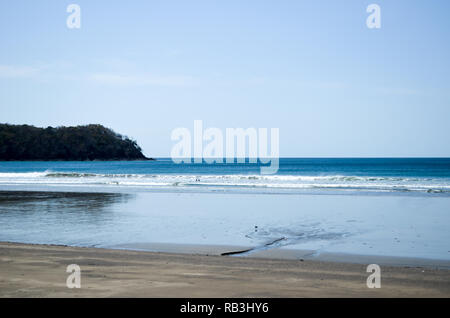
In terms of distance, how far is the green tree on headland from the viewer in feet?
429

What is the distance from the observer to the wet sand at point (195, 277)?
5438mm

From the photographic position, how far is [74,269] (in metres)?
6.75

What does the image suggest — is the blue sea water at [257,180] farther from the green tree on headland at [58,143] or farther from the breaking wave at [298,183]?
the green tree on headland at [58,143]

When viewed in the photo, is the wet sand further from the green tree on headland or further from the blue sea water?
the green tree on headland

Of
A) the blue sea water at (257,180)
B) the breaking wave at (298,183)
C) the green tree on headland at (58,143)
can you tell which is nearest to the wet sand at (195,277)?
the blue sea water at (257,180)

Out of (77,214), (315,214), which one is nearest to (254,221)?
(315,214)

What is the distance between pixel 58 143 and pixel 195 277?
139686mm

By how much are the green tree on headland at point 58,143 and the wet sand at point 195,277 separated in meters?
135

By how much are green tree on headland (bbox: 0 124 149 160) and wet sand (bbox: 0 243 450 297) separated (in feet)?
442

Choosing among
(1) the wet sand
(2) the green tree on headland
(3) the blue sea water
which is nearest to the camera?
(1) the wet sand

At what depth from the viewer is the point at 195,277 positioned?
632cm

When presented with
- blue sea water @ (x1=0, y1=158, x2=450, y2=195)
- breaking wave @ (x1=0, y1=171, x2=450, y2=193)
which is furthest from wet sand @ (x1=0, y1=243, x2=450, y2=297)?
breaking wave @ (x1=0, y1=171, x2=450, y2=193)
